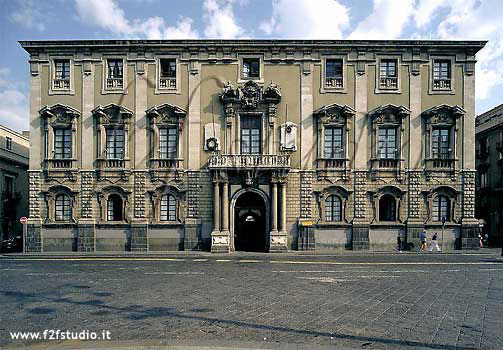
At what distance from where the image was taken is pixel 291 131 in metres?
26.0

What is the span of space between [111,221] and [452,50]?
93.4 feet

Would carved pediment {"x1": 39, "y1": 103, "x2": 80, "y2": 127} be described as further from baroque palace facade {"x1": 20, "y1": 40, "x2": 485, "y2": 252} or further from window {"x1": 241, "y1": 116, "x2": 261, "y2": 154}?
window {"x1": 241, "y1": 116, "x2": 261, "y2": 154}

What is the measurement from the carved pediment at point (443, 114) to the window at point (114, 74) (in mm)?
22828

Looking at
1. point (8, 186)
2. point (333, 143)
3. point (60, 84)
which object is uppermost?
point (60, 84)

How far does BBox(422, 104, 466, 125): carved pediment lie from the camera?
25.8 metres

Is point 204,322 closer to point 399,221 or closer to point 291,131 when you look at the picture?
point 291,131

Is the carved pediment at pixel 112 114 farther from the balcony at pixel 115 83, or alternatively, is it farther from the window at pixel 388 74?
the window at pixel 388 74

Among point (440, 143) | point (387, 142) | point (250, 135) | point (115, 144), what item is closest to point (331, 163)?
point (387, 142)

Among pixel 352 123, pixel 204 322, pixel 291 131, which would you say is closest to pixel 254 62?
pixel 291 131

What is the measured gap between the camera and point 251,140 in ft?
86.2

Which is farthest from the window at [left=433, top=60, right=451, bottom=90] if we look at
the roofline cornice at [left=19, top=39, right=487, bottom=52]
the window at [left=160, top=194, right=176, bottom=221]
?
the window at [left=160, top=194, right=176, bottom=221]

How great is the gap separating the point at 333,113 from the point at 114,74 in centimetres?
1681

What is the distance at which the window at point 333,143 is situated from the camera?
2617 cm

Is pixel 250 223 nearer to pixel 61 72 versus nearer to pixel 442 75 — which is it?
pixel 442 75
